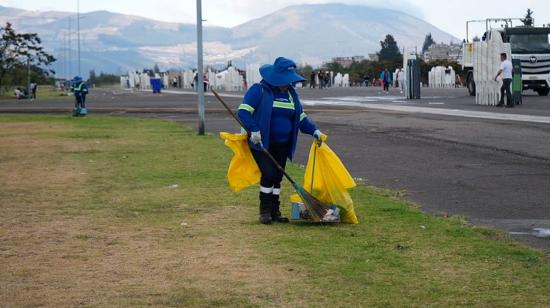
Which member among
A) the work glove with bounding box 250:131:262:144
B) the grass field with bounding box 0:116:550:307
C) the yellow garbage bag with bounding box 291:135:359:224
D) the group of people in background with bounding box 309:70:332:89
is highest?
the group of people in background with bounding box 309:70:332:89

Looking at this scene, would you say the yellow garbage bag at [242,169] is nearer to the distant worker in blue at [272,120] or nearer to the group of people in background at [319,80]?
the distant worker in blue at [272,120]

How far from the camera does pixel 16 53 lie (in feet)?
254

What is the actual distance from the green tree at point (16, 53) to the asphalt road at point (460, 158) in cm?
4842

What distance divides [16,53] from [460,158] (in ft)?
215

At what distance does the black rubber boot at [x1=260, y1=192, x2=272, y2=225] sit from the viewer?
10000 millimetres

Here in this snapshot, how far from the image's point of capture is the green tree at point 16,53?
251ft

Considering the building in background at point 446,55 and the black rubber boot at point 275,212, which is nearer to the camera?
the black rubber boot at point 275,212

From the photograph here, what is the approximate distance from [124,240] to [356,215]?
2.48 metres

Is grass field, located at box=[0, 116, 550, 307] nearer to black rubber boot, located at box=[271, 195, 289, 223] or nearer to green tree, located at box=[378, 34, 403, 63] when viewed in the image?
black rubber boot, located at box=[271, 195, 289, 223]

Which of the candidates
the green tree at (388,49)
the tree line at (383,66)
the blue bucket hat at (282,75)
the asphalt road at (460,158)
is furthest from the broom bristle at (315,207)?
the green tree at (388,49)

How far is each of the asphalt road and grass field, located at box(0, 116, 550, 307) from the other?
2.22 feet

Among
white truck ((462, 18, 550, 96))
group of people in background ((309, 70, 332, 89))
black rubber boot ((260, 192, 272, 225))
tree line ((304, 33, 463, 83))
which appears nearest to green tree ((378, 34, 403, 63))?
tree line ((304, 33, 463, 83))

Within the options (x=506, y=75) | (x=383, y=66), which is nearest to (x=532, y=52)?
(x=506, y=75)

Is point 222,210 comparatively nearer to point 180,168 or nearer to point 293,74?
point 293,74
